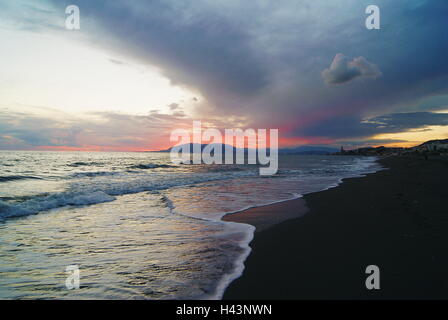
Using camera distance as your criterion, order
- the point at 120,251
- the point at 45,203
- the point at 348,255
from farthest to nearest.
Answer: the point at 45,203
the point at 120,251
the point at 348,255

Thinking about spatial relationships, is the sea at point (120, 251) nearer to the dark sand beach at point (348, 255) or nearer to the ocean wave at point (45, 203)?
the ocean wave at point (45, 203)

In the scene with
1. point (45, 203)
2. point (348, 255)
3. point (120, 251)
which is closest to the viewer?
point (348, 255)

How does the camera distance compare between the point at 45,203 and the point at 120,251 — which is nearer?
the point at 120,251

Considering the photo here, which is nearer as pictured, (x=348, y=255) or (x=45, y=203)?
(x=348, y=255)

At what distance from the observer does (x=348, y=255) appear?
450cm

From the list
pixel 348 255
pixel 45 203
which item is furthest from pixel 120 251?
pixel 45 203

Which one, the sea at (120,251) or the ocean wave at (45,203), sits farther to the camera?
the ocean wave at (45,203)

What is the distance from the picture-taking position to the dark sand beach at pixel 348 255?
3.34 meters

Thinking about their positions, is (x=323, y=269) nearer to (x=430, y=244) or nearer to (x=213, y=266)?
(x=213, y=266)

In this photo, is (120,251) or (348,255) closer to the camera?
(348,255)

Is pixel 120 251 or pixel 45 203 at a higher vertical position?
pixel 45 203

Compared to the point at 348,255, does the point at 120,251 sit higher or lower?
lower

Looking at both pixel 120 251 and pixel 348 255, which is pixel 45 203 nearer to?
pixel 120 251

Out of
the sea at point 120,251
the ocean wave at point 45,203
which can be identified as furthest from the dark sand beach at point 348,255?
the ocean wave at point 45,203
